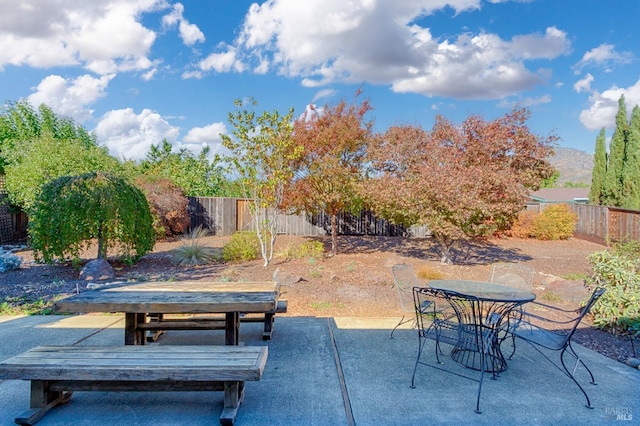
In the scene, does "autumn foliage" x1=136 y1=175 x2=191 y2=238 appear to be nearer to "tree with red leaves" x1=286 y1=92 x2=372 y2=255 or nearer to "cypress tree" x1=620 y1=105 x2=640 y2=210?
"tree with red leaves" x1=286 y1=92 x2=372 y2=255

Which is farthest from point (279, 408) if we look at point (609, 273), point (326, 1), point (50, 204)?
point (326, 1)

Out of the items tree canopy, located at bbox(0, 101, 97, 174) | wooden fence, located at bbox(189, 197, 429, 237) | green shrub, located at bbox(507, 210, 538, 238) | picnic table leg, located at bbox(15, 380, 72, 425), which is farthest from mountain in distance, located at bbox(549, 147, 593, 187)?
picnic table leg, located at bbox(15, 380, 72, 425)

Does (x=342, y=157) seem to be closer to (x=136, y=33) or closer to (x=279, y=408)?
(x=136, y=33)

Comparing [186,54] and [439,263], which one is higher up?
[186,54]

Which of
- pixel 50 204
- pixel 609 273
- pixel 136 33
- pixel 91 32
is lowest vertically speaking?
pixel 609 273

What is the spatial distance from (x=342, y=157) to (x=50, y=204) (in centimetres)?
643

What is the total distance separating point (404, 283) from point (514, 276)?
4.39ft

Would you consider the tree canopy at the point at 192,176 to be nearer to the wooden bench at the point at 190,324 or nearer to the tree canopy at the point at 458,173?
the tree canopy at the point at 458,173

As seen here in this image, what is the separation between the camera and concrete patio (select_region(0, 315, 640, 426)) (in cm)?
247

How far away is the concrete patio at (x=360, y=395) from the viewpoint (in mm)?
2475

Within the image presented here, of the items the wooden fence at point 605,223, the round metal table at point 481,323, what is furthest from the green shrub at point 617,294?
the wooden fence at point 605,223

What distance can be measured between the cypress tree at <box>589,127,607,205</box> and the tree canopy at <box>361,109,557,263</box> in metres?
12.3

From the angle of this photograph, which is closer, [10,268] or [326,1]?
[10,268]

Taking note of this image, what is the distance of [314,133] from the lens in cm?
924
